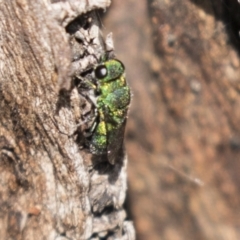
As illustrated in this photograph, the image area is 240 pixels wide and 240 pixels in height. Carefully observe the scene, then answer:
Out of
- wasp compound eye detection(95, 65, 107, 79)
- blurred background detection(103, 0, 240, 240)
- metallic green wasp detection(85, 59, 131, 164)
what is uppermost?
wasp compound eye detection(95, 65, 107, 79)

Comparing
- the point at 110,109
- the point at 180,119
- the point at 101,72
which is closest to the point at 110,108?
the point at 110,109

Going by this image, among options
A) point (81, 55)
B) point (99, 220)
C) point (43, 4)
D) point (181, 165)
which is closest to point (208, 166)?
point (181, 165)

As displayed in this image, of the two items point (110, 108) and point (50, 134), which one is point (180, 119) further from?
point (50, 134)

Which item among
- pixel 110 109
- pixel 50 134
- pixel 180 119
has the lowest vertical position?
pixel 180 119

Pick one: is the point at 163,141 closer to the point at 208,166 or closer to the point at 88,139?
the point at 208,166

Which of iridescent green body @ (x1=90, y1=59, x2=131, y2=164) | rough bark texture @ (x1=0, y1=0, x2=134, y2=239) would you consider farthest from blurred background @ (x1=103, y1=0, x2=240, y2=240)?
rough bark texture @ (x1=0, y1=0, x2=134, y2=239)

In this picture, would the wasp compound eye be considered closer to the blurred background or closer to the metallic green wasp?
the metallic green wasp

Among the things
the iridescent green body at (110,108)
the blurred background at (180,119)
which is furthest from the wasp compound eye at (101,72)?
the blurred background at (180,119)
